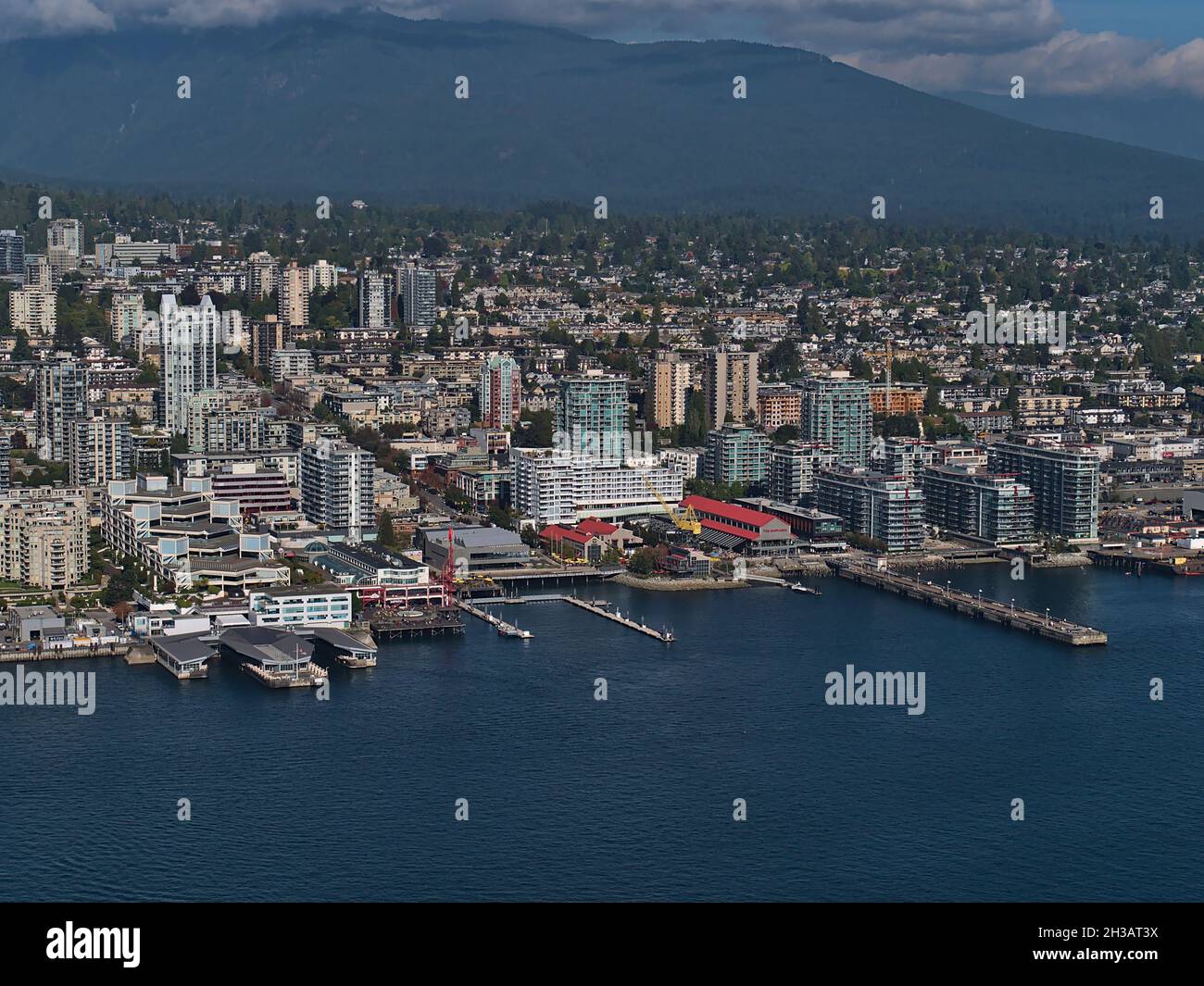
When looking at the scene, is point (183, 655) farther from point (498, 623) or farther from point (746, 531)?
point (746, 531)

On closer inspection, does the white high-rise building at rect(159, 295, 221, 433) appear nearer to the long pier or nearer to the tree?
the tree

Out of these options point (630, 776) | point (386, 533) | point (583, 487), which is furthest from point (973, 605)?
point (630, 776)

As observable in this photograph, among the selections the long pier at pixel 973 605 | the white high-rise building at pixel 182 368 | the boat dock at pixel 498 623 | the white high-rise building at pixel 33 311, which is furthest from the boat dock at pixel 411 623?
the white high-rise building at pixel 33 311

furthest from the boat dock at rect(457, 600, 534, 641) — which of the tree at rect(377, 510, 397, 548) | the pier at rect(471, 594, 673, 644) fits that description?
the tree at rect(377, 510, 397, 548)

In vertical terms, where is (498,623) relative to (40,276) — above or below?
below

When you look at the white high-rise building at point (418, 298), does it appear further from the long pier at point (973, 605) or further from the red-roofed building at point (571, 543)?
the long pier at point (973, 605)

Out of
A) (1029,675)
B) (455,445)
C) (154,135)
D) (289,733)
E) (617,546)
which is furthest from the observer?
(154,135)

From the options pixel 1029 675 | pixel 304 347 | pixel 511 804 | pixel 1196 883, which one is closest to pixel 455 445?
pixel 304 347

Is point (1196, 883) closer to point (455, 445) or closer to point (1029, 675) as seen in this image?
point (1029, 675)
